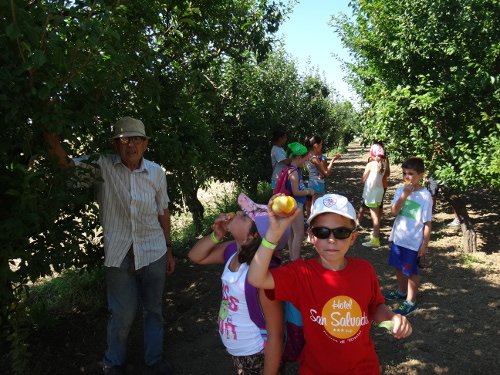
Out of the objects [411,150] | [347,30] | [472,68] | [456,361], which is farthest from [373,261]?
[347,30]

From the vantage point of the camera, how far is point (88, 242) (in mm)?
3195

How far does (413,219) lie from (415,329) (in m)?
1.09

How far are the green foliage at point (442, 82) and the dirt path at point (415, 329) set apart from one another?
124 centimetres

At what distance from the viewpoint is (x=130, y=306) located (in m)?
3.01

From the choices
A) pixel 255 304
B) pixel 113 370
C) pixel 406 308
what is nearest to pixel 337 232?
pixel 255 304

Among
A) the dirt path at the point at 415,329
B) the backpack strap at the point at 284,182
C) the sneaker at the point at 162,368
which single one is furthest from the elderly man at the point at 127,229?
the backpack strap at the point at 284,182

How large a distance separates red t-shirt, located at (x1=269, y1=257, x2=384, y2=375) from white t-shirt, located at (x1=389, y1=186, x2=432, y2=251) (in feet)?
7.91

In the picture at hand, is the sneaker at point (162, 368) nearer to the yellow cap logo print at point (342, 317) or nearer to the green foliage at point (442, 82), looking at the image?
the yellow cap logo print at point (342, 317)

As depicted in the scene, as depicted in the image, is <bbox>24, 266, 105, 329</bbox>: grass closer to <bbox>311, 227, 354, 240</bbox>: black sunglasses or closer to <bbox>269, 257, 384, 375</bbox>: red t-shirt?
<bbox>269, 257, 384, 375</bbox>: red t-shirt

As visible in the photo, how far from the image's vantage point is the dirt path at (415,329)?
3.45 meters

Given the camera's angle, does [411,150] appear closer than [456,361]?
No

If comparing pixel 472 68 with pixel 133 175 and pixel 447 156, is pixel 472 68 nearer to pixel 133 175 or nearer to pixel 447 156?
pixel 447 156

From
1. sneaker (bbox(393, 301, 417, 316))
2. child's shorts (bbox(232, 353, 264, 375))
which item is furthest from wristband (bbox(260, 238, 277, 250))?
sneaker (bbox(393, 301, 417, 316))

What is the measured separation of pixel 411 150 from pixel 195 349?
436cm
